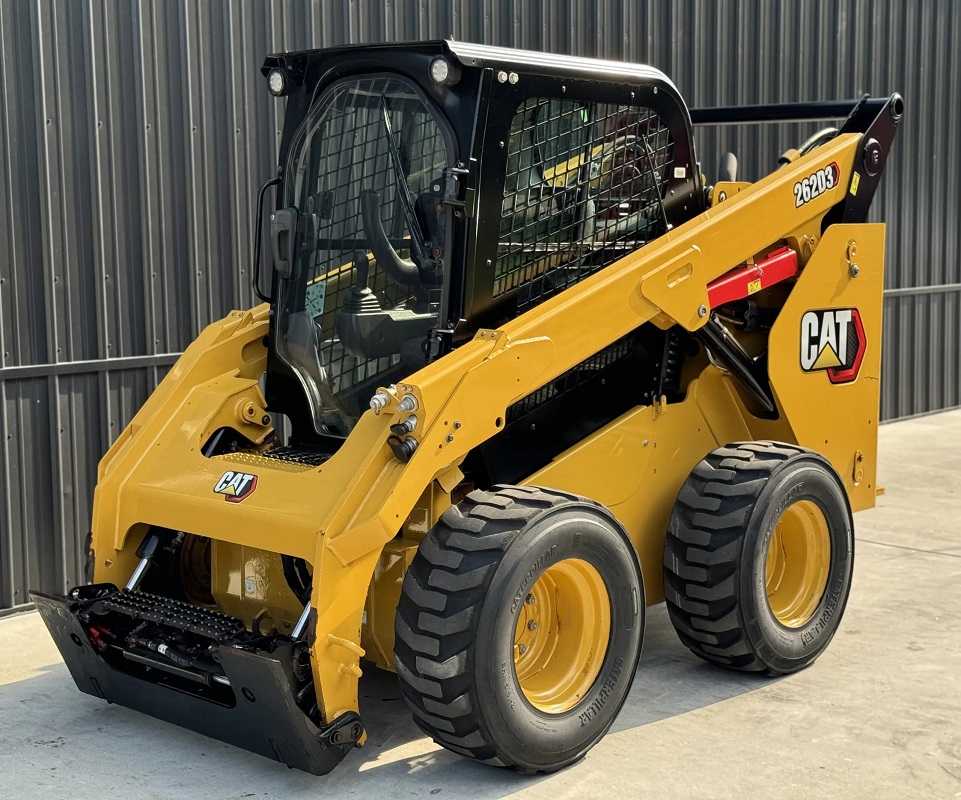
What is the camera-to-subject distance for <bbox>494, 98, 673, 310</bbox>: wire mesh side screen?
494 cm

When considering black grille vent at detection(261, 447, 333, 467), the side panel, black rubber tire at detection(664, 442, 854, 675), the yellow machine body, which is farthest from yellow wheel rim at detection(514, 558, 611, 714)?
the side panel

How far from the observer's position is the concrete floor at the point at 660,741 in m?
4.48

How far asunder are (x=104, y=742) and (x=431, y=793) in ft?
4.41

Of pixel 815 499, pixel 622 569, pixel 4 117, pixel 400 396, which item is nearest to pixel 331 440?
pixel 400 396

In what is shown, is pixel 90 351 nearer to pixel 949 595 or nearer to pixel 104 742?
pixel 104 742

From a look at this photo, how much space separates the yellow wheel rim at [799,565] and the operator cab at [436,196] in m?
1.40

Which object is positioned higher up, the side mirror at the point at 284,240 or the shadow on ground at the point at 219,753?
the side mirror at the point at 284,240

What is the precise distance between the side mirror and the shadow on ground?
1708mm

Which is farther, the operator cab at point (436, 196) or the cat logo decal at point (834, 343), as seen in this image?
the cat logo decal at point (834, 343)

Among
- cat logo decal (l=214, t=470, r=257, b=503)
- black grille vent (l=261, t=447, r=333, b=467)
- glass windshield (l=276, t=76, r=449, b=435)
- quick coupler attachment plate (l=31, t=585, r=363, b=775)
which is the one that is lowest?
quick coupler attachment plate (l=31, t=585, r=363, b=775)

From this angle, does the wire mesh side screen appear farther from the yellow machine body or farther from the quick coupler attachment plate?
the quick coupler attachment plate

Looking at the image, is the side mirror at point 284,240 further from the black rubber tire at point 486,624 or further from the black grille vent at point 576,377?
the black rubber tire at point 486,624

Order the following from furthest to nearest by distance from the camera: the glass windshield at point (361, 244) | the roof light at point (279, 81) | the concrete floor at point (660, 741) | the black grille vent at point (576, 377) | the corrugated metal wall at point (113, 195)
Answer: the corrugated metal wall at point (113, 195), the roof light at point (279, 81), the black grille vent at point (576, 377), the glass windshield at point (361, 244), the concrete floor at point (660, 741)

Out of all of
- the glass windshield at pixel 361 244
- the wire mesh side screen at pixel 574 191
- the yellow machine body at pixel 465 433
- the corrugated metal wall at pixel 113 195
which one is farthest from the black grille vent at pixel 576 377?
the corrugated metal wall at pixel 113 195
